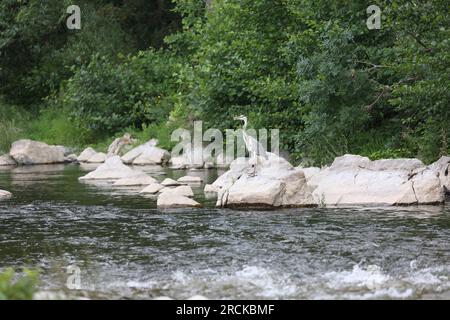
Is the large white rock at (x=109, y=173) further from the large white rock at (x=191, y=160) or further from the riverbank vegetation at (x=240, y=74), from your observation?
the riverbank vegetation at (x=240, y=74)

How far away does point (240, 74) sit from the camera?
22234 mm

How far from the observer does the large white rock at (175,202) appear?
1501 cm

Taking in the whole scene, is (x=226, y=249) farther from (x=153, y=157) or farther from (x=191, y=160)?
(x=153, y=157)

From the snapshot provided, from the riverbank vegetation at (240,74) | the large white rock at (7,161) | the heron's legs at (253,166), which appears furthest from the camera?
the large white rock at (7,161)

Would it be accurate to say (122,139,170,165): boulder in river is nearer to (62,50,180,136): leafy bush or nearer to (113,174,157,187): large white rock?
(62,50,180,136): leafy bush

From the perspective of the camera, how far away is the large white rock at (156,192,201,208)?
591 inches

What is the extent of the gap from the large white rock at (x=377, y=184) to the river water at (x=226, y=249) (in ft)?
1.60

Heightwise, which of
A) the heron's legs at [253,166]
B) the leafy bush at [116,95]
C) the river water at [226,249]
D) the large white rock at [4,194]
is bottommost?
the river water at [226,249]

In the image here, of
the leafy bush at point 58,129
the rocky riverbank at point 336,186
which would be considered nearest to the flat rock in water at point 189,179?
the rocky riverbank at point 336,186

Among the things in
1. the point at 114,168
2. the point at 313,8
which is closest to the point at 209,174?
the point at 114,168

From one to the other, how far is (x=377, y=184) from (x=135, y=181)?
6.25 meters

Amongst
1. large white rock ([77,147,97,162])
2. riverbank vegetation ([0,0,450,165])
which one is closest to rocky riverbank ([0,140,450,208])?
riverbank vegetation ([0,0,450,165])

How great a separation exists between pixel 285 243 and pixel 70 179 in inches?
406
